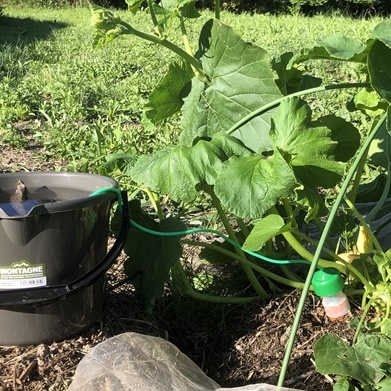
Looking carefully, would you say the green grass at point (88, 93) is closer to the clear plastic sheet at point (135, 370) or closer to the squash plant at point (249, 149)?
the squash plant at point (249, 149)

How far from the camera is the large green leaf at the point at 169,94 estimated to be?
202cm

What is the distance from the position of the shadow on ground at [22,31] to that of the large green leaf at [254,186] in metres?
7.74

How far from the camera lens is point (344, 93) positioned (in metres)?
4.70

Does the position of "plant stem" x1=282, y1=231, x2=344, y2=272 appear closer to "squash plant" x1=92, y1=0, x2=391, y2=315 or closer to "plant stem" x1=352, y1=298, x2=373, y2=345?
"squash plant" x1=92, y1=0, x2=391, y2=315

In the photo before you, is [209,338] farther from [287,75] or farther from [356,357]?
[287,75]

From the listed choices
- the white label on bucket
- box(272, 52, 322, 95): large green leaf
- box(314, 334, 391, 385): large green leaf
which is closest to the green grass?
box(272, 52, 322, 95): large green leaf

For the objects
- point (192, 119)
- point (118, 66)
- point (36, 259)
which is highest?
point (192, 119)

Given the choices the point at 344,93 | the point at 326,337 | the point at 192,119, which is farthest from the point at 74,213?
the point at 344,93

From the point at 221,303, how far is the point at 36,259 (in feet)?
2.21

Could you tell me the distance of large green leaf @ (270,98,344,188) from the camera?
166cm

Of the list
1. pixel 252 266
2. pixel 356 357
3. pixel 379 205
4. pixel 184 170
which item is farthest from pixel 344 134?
pixel 356 357

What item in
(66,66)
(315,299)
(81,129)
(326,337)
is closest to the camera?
(326,337)

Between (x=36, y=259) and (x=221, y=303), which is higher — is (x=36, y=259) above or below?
above

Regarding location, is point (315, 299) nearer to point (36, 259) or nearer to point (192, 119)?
point (192, 119)
